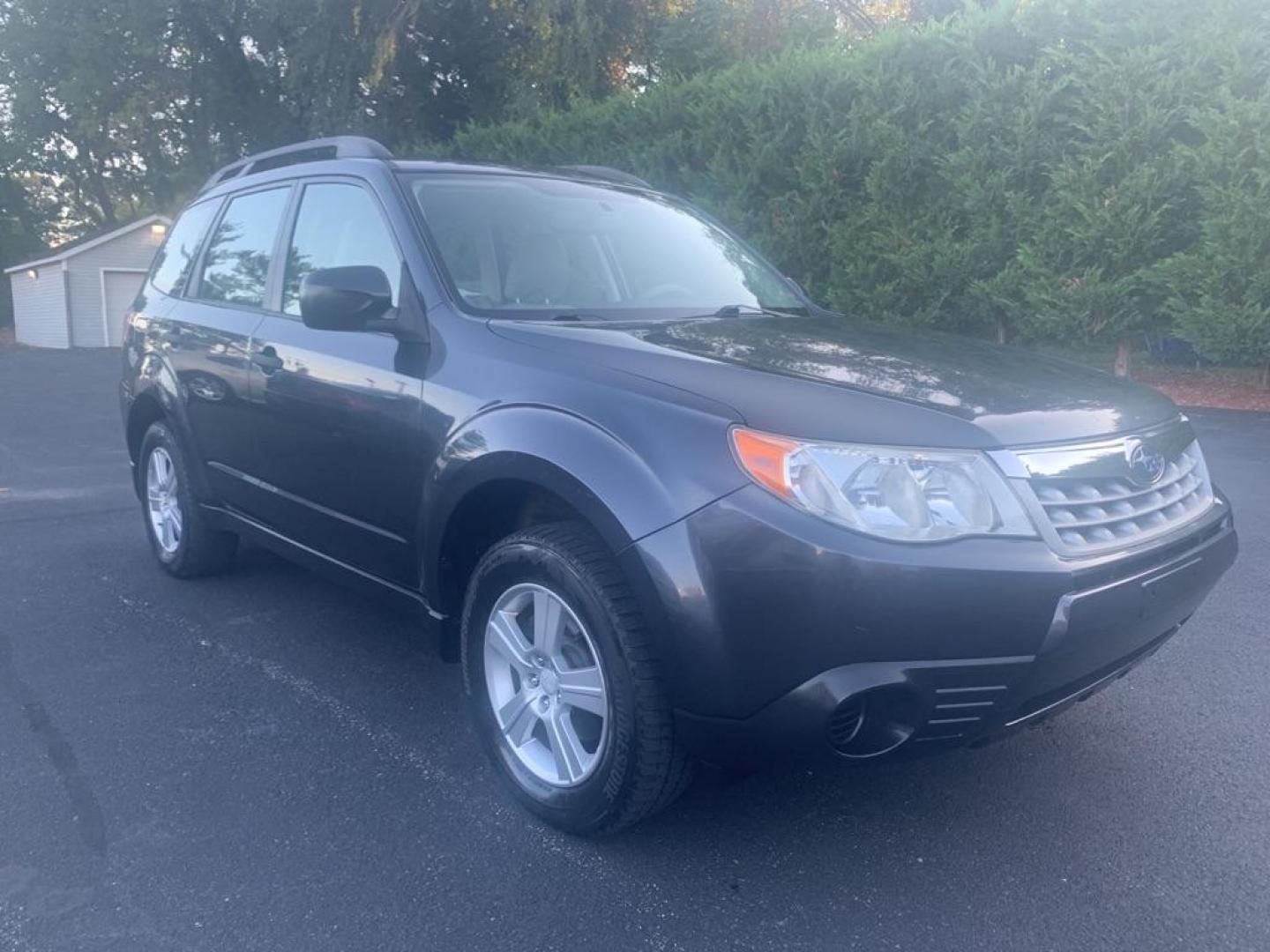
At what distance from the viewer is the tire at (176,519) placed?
16.9 ft

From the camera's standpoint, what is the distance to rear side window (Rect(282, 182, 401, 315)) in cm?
383

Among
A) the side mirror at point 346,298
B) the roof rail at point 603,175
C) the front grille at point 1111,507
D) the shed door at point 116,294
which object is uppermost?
the roof rail at point 603,175

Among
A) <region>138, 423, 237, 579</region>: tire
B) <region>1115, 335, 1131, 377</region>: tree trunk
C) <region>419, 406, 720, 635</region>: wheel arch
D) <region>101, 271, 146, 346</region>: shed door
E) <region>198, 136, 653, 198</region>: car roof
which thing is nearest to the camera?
<region>419, 406, 720, 635</region>: wheel arch

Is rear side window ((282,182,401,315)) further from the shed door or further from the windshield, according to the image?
the shed door

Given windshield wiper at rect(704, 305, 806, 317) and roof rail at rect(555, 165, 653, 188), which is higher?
roof rail at rect(555, 165, 653, 188)

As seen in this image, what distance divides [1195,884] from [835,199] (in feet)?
34.3

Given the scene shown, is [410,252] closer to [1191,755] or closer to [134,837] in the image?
[134,837]

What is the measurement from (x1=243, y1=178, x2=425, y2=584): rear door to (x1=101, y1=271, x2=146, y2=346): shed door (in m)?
29.7

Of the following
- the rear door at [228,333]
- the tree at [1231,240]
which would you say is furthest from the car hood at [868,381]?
the tree at [1231,240]

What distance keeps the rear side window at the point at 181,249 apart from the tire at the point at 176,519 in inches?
27.8

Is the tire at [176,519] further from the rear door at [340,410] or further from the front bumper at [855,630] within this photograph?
the front bumper at [855,630]

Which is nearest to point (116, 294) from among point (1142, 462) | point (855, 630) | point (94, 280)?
point (94, 280)

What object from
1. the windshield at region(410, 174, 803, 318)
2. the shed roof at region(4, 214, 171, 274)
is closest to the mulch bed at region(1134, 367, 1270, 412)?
the windshield at region(410, 174, 803, 318)

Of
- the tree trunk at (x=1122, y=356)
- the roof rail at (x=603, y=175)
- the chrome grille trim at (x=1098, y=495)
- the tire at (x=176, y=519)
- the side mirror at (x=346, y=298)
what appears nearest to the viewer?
the chrome grille trim at (x=1098, y=495)
